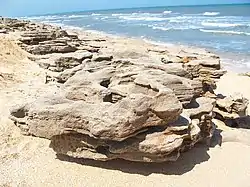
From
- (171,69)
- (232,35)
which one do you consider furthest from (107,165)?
(232,35)

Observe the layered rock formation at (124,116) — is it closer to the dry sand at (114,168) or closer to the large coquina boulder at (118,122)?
the large coquina boulder at (118,122)

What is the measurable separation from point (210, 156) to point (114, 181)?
1.70 meters

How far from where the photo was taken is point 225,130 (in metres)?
7.19

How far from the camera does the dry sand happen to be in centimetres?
510

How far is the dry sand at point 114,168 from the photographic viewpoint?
16.7ft

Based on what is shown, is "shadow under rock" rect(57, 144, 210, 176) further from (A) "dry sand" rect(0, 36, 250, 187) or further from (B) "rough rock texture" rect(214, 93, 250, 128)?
(B) "rough rock texture" rect(214, 93, 250, 128)

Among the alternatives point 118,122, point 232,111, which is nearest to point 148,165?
point 118,122

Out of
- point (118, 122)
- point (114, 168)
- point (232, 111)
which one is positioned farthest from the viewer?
point (232, 111)

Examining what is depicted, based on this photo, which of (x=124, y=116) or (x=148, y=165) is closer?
(x=124, y=116)

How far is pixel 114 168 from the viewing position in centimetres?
535

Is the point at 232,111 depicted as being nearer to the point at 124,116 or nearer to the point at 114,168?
the point at 114,168

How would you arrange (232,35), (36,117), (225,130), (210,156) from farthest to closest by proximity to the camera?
(232,35)
(225,130)
(210,156)
(36,117)

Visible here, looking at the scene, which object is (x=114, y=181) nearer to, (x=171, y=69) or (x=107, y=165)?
(x=107, y=165)

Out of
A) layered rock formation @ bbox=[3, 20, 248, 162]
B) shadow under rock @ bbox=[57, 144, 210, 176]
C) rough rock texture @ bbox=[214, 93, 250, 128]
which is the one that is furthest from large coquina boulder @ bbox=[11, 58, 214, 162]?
rough rock texture @ bbox=[214, 93, 250, 128]
